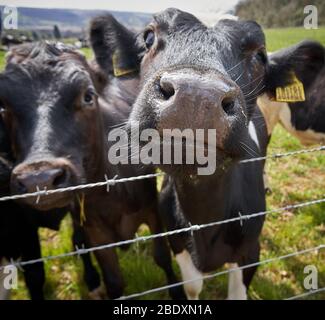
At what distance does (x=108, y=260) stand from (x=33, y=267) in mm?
662

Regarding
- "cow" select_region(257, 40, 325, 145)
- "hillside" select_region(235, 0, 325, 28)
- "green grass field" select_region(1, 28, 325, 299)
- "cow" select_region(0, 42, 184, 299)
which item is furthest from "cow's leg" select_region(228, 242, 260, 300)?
"hillside" select_region(235, 0, 325, 28)

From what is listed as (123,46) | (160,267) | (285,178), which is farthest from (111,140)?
(285,178)

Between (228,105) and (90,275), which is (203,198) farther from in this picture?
(90,275)

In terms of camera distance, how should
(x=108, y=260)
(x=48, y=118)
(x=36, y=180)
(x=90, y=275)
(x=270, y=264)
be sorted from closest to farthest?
(x=36, y=180) < (x=48, y=118) < (x=108, y=260) < (x=90, y=275) < (x=270, y=264)

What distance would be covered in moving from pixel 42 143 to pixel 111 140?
768 millimetres

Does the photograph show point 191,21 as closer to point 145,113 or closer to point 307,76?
point 145,113

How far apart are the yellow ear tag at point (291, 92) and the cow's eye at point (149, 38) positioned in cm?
105

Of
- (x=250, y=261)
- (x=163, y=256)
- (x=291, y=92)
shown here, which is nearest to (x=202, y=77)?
(x=291, y=92)

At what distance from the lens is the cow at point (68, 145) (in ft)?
7.22

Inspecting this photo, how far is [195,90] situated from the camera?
1425 millimetres

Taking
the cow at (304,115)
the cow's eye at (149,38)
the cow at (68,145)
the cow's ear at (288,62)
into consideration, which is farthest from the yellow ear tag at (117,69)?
the cow at (304,115)

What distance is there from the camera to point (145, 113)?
5.46 feet

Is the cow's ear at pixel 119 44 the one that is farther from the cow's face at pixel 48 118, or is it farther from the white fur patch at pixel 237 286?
the white fur patch at pixel 237 286

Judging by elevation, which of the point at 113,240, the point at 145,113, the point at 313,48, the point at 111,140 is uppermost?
the point at 313,48
